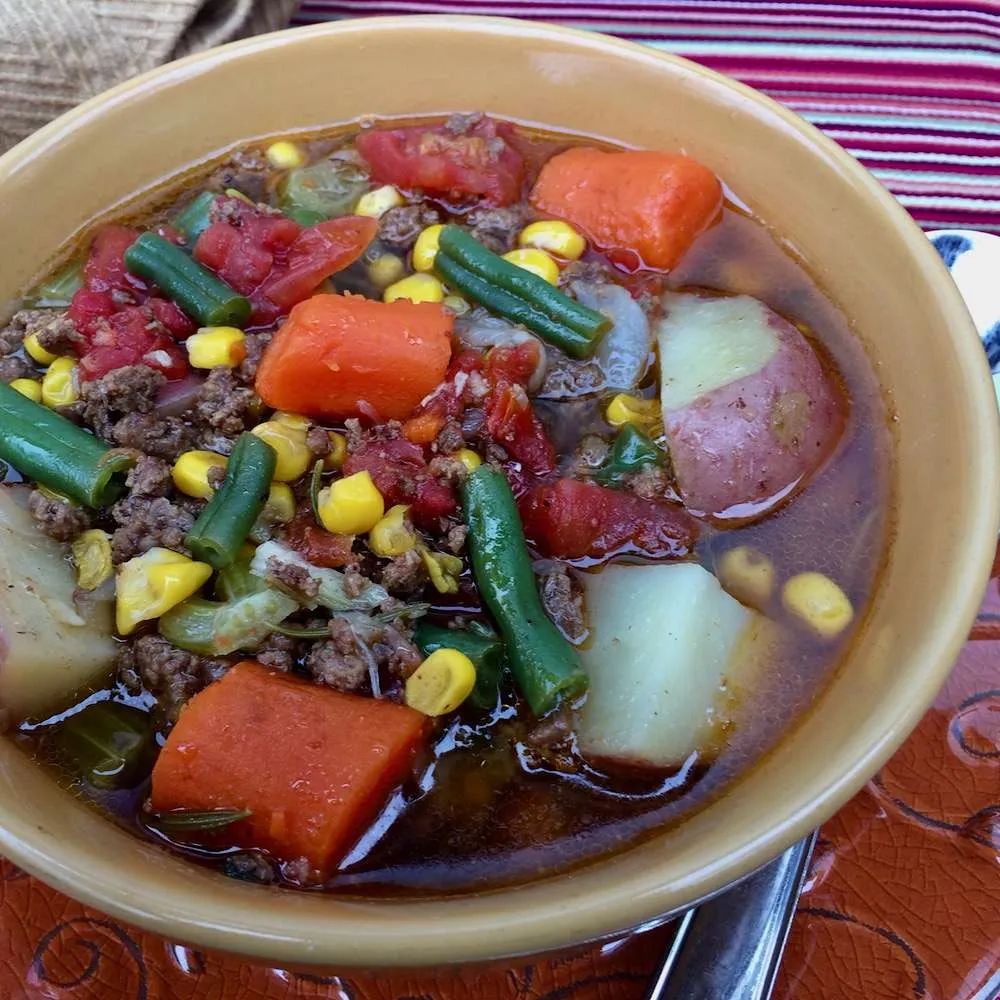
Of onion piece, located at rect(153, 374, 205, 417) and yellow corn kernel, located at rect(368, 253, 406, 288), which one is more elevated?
yellow corn kernel, located at rect(368, 253, 406, 288)

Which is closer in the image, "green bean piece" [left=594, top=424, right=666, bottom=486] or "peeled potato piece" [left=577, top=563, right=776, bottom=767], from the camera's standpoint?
"peeled potato piece" [left=577, top=563, right=776, bottom=767]

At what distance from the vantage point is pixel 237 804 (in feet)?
5.61

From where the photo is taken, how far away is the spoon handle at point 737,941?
1.74 metres

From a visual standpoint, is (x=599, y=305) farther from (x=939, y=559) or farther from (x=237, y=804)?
(x=237, y=804)

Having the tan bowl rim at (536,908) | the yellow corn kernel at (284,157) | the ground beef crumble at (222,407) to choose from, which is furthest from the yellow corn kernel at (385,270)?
the tan bowl rim at (536,908)

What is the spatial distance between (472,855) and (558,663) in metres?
0.41

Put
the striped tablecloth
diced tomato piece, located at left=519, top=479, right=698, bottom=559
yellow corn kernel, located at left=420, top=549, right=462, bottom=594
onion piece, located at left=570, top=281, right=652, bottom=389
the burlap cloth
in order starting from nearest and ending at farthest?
1. yellow corn kernel, located at left=420, top=549, right=462, bottom=594
2. diced tomato piece, located at left=519, top=479, right=698, bottom=559
3. onion piece, located at left=570, top=281, right=652, bottom=389
4. the burlap cloth
5. the striped tablecloth

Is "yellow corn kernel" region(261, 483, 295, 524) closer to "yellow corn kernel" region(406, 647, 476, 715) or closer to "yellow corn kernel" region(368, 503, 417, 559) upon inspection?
"yellow corn kernel" region(368, 503, 417, 559)

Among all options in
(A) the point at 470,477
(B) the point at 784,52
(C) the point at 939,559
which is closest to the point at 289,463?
(A) the point at 470,477

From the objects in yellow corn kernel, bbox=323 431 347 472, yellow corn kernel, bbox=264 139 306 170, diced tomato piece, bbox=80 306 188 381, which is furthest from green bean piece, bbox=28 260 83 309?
yellow corn kernel, bbox=323 431 347 472

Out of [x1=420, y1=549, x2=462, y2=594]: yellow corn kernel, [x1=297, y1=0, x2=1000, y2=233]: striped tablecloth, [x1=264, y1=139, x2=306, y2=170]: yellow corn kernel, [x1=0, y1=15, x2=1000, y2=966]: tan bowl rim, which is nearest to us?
[x1=0, y1=15, x2=1000, y2=966]: tan bowl rim

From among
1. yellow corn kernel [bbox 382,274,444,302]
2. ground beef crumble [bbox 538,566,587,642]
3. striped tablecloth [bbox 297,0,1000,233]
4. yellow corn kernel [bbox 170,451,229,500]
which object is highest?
striped tablecloth [bbox 297,0,1000,233]

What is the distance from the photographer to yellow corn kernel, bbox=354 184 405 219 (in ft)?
9.02

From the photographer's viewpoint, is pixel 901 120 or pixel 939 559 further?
pixel 901 120
